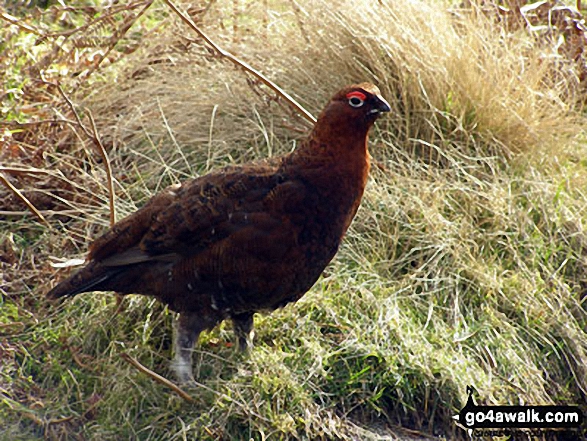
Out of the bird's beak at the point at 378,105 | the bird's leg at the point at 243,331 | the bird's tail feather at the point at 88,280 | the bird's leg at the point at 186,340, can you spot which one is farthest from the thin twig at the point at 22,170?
the bird's beak at the point at 378,105

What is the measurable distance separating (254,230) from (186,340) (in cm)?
59

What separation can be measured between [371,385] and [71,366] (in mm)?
1337

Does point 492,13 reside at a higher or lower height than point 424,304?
higher

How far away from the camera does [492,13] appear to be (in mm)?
5477

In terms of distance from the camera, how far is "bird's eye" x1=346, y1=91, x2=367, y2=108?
353 cm

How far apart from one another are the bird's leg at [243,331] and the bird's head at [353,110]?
3.02 feet

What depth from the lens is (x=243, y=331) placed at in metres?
3.85

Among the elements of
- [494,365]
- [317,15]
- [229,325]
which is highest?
[317,15]

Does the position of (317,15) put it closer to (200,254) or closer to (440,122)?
(440,122)

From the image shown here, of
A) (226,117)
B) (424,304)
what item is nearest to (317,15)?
(226,117)

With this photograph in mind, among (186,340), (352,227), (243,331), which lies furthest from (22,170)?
(352,227)

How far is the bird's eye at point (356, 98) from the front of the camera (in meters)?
3.53

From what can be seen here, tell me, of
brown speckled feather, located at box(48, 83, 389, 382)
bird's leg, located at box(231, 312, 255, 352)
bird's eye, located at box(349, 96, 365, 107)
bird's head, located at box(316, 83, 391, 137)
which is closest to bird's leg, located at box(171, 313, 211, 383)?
brown speckled feather, located at box(48, 83, 389, 382)

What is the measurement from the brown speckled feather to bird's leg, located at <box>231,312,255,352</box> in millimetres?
110
